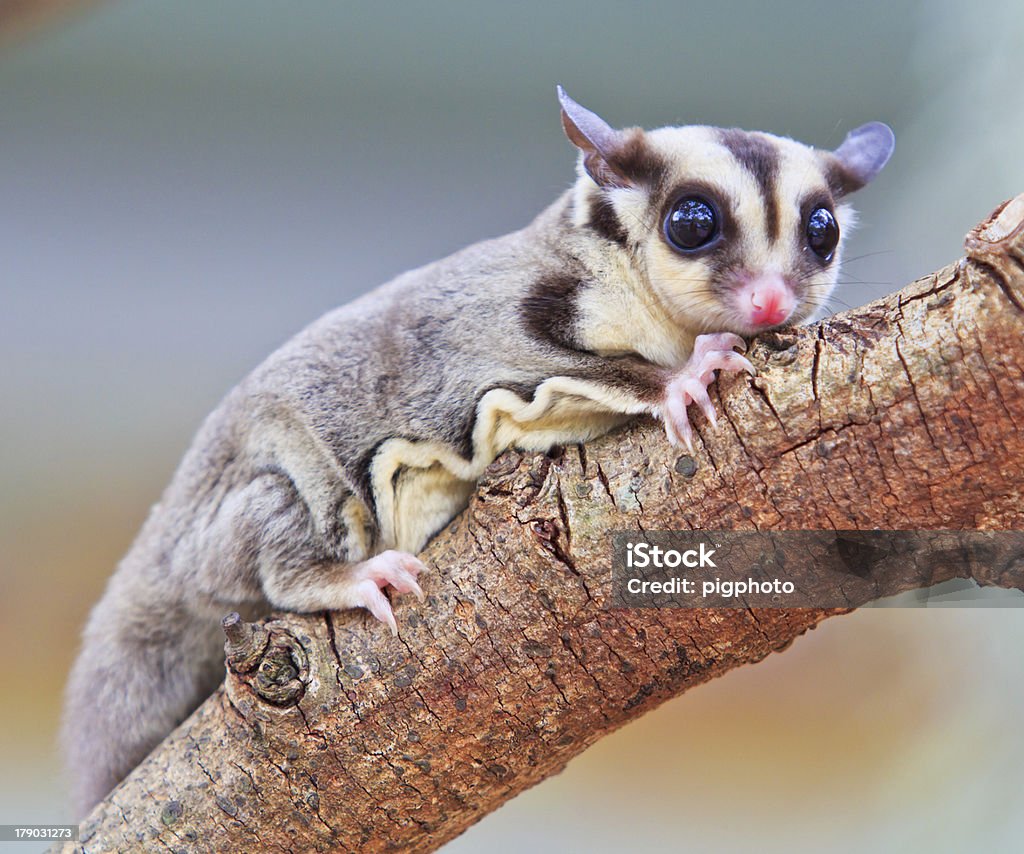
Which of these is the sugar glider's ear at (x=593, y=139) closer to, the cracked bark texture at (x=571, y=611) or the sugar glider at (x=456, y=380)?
the sugar glider at (x=456, y=380)

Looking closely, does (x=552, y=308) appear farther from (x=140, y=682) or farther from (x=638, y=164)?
(x=140, y=682)

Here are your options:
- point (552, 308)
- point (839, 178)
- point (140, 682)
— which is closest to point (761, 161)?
point (839, 178)

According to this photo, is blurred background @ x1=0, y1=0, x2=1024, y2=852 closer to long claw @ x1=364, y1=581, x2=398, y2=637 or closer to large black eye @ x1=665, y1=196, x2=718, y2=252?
large black eye @ x1=665, y1=196, x2=718, y2=252

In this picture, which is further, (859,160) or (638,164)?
(859,160)

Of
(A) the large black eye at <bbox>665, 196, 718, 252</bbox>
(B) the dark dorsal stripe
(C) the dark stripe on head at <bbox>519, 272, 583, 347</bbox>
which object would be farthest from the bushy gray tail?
(B) the dark dorsal stripe

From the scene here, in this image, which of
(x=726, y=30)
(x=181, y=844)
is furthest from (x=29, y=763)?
(x=726, y=30)

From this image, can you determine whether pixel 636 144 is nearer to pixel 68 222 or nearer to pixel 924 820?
pixel 924 820

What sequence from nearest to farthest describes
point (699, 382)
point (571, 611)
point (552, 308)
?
point (699, 382), point (571, 611), point (552, 308)

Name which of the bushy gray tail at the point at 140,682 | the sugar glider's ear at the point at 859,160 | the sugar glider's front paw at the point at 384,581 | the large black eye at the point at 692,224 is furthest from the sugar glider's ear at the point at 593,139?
the bushy gray tail at the point at 140,682
